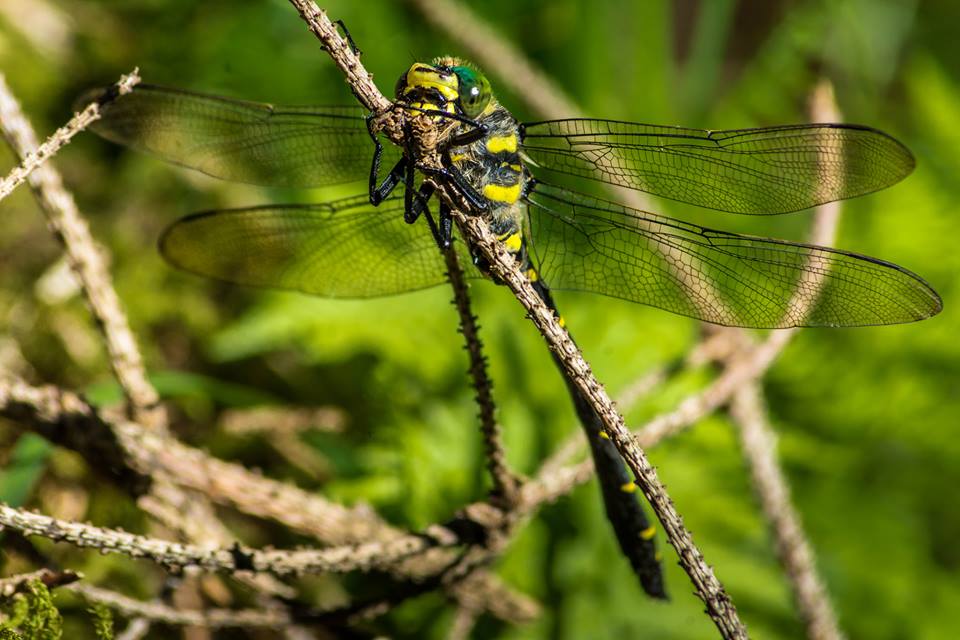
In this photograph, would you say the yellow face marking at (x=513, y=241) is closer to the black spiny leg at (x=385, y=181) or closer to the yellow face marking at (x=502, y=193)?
the yellow face marking at (x=502, y=193)

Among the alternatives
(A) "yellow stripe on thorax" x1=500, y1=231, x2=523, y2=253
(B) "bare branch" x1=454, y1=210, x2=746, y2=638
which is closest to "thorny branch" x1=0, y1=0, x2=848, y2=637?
(B) "bare branch" x1=454, y1=210, x2=746, y2=638

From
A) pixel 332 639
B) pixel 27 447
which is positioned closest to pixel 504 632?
pixel 332 639

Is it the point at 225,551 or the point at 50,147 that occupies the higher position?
the point at 50,147

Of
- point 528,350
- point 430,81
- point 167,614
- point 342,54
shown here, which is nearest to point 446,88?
point 430,81

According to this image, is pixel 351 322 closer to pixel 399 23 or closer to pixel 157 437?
pixel 157 437

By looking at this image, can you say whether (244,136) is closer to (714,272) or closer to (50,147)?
(50,147)

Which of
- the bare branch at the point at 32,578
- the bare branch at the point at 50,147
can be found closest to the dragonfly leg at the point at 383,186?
the bare branch at the point at 50,147
